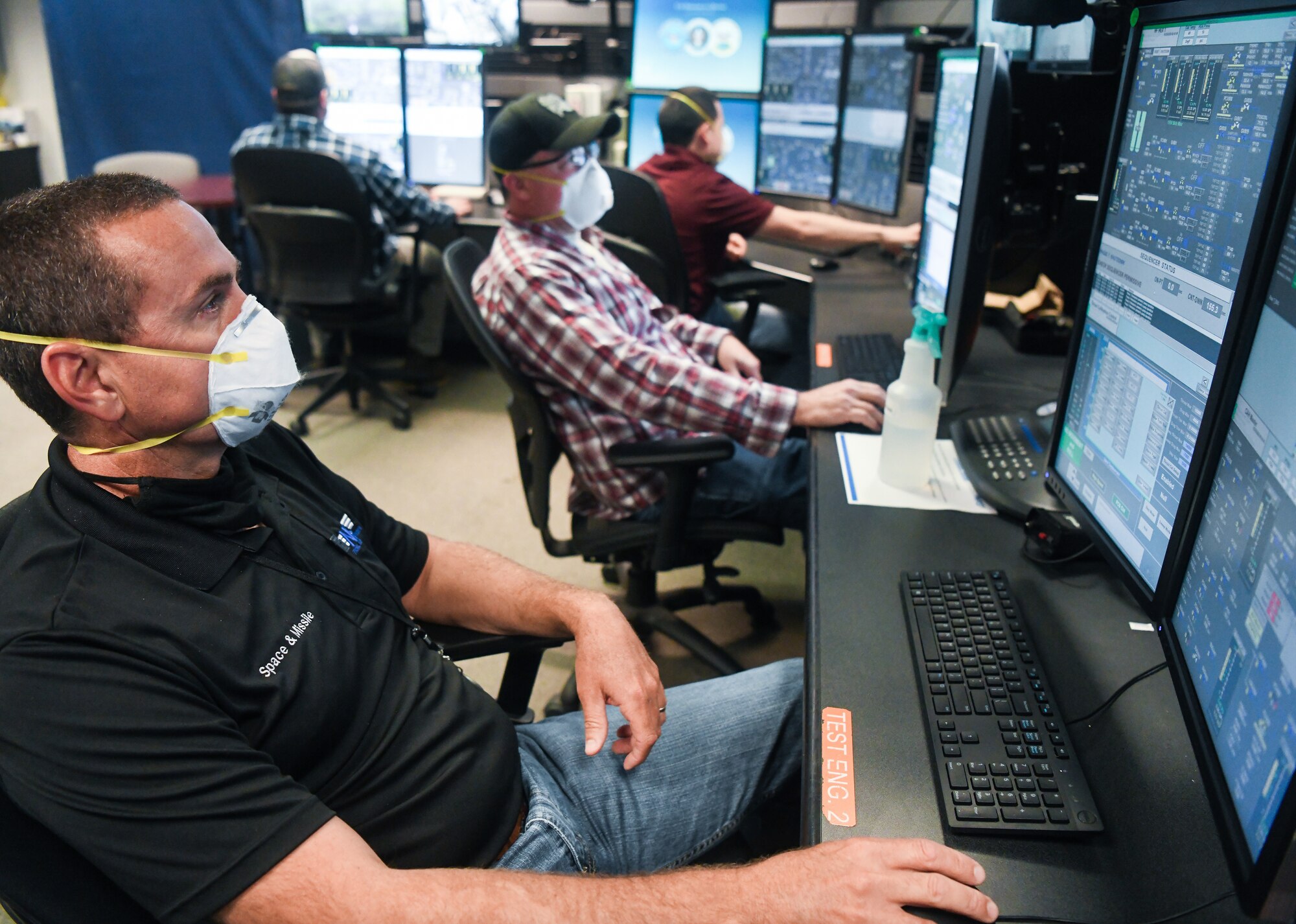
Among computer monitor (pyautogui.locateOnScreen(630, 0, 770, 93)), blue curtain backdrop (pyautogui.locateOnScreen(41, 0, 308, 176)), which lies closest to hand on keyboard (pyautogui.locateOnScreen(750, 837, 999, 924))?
computer monitor (pyautogui.locateOnScreen(630, 0, 770, 93))

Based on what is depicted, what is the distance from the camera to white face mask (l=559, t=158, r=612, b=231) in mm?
1841

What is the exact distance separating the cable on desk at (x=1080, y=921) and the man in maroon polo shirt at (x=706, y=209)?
2273 millimetres

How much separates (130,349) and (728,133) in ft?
8.95

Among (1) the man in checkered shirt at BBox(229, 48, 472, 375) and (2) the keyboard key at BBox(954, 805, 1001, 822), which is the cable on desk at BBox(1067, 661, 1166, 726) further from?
(1) the man in checkered shirt at BBox(229, 48, 472, 375)

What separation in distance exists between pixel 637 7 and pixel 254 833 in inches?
133

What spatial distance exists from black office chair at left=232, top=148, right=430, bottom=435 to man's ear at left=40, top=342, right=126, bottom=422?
219 cm

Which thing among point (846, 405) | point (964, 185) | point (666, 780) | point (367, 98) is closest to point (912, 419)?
point (846, 405)

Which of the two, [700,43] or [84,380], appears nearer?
[84,380]

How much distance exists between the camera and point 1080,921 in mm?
654

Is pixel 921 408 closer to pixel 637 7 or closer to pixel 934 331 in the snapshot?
pixel 934 331

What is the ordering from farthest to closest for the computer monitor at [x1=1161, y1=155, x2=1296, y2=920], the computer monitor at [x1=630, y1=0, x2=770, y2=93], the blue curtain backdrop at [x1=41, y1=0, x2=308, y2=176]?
the blue curtain backdrop at [x1=41, y1=0, x2=308, y2=176]
the computer monitor at [x1=630, y1=0, x2=770, y2=93]
the computer monitor at [x1=1161, y1=155, x2=1296, y2=920]

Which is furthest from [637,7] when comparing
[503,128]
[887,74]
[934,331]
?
[934,331]

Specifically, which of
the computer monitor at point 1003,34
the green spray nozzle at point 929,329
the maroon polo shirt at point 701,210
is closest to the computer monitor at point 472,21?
the maroon polo shirt at point 701,210

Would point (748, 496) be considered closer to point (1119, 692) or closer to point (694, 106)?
point (1119, 692)
